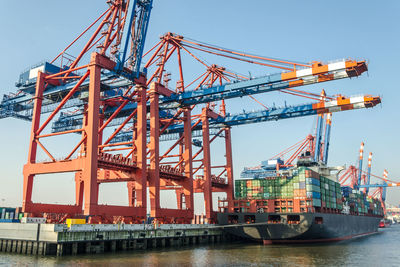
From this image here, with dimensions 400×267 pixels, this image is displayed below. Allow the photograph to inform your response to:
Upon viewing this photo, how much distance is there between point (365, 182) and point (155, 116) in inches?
3763

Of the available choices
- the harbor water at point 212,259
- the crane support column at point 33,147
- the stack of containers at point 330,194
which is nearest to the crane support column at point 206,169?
the stack of containers at point 330,194

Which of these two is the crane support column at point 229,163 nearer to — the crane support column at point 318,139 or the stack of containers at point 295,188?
the stack of containers at point 295,188

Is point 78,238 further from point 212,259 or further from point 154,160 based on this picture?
point 154,160

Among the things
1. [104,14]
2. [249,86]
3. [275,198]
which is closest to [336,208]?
[275,198]

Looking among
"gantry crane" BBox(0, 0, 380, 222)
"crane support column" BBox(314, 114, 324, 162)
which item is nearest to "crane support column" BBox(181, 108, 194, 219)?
"gantry crane" BBox(0, 0, 380, 222)

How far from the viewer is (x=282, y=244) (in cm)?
3850

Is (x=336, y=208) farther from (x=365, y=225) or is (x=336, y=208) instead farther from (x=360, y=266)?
(x=360, y=266)

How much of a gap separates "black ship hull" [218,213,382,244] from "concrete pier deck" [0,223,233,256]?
31.1 ft

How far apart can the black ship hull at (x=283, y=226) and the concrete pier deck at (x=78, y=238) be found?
9480 mm

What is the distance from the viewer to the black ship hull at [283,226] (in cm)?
3831

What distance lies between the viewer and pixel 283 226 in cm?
3841

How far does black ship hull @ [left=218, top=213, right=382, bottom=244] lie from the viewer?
3831 centimetres

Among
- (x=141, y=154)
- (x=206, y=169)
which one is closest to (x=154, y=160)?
(x=141, y=154)

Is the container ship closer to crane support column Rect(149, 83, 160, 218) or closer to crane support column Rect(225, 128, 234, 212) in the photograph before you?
crane support column Rect(225, 128, 234, 212)
